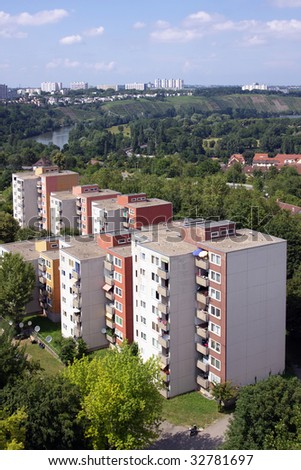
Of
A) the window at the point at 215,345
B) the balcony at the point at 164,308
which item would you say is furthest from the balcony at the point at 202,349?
the balcony at the point at 164,308

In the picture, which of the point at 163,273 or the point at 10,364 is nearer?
the point at 10,364

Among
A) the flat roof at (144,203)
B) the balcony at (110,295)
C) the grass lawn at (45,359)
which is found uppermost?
the flat roof at (144,203)

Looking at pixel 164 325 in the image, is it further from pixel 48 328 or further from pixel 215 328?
pixel 48 328

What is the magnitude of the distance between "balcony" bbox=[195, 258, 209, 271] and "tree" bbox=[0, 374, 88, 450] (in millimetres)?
4414

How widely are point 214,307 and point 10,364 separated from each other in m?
5.05

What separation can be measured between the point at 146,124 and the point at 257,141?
719 inches

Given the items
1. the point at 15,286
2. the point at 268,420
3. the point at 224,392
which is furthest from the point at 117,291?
the point at 268,420

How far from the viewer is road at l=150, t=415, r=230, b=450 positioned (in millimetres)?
12242

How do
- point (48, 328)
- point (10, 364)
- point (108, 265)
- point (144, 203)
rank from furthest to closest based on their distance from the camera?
1. point (144, 203)
2. point (48, 328)
3. point (108, 265)
4. point (10, 364)

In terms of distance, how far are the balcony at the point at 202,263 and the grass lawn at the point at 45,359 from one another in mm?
5403

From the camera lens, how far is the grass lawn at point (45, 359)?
1612cm

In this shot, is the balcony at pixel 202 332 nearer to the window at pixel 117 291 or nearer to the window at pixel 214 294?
the window at pixel 214 294

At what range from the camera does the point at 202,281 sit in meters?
13.9

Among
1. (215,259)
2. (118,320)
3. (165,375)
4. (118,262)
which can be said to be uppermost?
(215,259)
